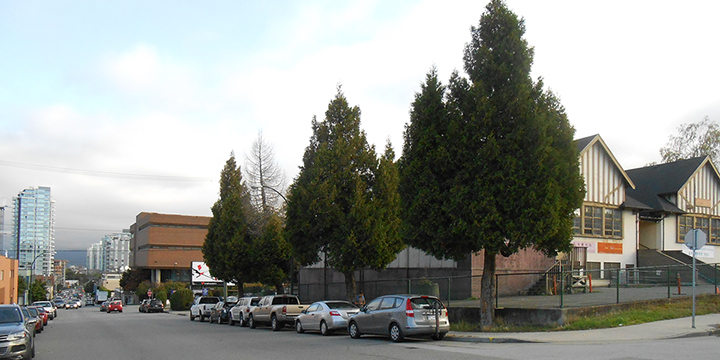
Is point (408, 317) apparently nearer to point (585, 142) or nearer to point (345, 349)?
point (345, 349)

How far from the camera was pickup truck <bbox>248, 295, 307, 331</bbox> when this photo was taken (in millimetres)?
26731

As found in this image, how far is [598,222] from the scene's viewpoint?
34.9 meters

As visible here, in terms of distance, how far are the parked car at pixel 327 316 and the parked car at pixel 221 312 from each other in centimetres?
1174

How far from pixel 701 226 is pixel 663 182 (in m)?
3.94

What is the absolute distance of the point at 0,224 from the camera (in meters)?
74.4

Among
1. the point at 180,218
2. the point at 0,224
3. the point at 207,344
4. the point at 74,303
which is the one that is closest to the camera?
the point at 207,344

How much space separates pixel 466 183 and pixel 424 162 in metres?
1.60

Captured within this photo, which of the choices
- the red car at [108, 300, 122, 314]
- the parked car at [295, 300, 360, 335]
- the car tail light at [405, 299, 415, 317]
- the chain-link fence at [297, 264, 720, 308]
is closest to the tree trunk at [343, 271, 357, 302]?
the chain-link fence at [297, 264, 720, 308]

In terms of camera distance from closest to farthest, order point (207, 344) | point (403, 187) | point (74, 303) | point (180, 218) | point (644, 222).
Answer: point (207, 344) < point (403, 187) < point (644, 222) < point (74, 303) < point (180, 218)

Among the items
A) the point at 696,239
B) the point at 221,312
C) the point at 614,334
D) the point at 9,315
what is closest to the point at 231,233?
the point at 221,312

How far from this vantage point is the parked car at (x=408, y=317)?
58.5ft

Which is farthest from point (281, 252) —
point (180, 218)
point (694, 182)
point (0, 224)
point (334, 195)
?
point (180, 218)

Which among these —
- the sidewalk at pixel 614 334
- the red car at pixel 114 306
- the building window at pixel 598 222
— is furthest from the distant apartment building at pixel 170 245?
the sidewalk at pixel 614 334

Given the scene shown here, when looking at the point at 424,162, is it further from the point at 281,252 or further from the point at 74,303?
the point at 74,303
